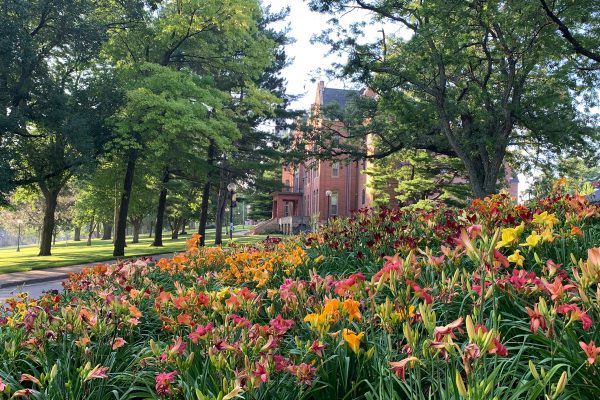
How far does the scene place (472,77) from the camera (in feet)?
60.1

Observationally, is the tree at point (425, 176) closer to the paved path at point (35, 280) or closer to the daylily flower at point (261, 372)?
the paved path at point (35, 280)

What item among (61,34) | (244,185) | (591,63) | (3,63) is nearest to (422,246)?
(591,63)

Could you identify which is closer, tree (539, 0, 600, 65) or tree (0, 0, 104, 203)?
tree (539, 0, 600, 65)

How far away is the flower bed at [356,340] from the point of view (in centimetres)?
205

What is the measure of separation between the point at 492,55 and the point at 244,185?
74.6 feet

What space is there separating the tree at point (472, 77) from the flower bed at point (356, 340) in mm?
11475

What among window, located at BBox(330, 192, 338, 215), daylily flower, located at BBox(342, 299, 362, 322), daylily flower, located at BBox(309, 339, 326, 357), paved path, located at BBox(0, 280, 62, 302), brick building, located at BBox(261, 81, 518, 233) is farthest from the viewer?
window, located at BBox(330, 192, 338, 215)

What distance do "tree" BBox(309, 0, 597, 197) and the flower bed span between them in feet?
37.6

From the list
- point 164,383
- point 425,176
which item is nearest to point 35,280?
point 164,383

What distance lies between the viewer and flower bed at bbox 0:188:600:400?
2.05 metres

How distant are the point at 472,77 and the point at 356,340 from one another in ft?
59.4

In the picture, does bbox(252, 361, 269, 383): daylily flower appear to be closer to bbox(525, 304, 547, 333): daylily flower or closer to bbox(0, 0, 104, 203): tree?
bbox(525, 304, 547, 333): daylily flower

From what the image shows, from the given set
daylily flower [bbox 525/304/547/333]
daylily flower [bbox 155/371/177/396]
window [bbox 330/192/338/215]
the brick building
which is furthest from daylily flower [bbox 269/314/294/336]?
window [bbox 330/192/338/215]

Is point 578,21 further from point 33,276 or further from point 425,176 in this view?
point 33,276
